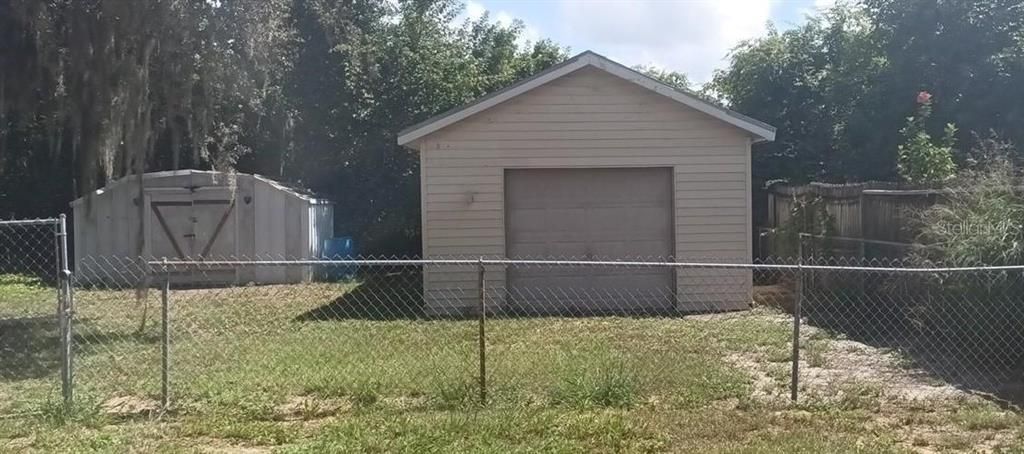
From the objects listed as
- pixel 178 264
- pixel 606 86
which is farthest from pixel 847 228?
pixel 178 264

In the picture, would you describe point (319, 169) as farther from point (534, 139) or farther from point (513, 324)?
point (513, 324)

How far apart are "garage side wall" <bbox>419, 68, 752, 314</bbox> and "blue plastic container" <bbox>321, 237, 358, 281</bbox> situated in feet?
19.3

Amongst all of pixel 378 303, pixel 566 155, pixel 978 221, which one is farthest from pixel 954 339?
pixel 378 303

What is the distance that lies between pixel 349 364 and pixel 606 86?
647cm

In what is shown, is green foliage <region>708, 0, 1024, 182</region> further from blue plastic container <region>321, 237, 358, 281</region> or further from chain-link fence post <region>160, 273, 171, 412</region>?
chain-link fence post <region>160, 273, 171, 412</region>

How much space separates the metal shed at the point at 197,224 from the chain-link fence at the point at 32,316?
1261 mm

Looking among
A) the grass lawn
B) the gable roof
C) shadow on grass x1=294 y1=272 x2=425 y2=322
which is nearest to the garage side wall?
the gable roof

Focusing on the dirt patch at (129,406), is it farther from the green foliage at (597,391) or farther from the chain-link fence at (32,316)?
the green foliage at (597,391)

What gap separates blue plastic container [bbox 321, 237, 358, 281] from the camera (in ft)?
62.5

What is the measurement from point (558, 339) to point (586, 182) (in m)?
4.00

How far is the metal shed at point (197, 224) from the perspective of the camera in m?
18.0

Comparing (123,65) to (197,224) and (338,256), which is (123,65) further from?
(338,256)

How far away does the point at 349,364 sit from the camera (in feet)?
28.4

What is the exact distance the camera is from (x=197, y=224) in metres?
18.0
